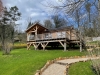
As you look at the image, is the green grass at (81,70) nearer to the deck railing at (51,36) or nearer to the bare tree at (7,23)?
the deck railing at (51,36)

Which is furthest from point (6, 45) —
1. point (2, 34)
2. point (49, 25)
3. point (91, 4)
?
point (49, 25)

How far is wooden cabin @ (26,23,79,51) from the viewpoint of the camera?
2772cm

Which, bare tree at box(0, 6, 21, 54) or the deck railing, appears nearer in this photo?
the deck railing

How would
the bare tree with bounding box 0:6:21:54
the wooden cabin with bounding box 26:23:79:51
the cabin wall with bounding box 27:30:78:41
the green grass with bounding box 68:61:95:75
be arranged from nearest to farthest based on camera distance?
the green grass with bounding box 68:61:95:75, the wooden cabin with bounding box 26:23:79:51, the cabin wall with bounding box 27:30:78:41, the bare tree with bounding box 0:6:21:54

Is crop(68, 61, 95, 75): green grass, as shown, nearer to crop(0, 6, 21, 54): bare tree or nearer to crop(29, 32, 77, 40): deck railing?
crop(29, 32, 77, 40): deck railing

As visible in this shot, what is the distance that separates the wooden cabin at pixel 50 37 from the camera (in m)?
27.7

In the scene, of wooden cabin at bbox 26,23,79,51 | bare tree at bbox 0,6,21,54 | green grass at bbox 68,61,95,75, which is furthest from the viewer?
bare tree at bbox 0,6,21,54

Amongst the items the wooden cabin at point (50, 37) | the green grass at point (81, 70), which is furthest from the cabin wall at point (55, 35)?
the green grass at point (81, 70)

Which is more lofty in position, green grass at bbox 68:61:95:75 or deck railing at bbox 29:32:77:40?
deck railing at bbox 29:32:77:40

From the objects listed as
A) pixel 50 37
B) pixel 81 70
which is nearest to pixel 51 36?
pixel 50 37

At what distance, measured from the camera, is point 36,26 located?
32844 mm

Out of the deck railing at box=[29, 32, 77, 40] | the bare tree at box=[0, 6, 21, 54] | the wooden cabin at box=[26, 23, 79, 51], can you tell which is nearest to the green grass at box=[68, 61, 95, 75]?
the wooden cabin at box=[26, 23, 79, 51]

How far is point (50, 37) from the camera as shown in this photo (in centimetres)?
3052

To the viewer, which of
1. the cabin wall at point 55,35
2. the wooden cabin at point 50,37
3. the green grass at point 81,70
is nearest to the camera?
the green grass at point 81,70
